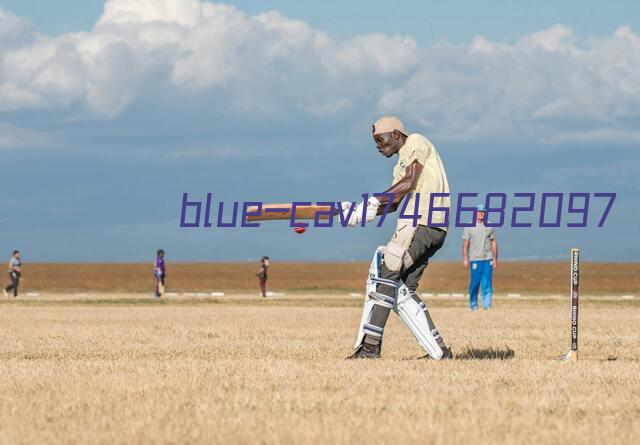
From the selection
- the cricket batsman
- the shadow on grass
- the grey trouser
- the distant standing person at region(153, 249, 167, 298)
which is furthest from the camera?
the distant standing person at region(153, 249, 167, 298)

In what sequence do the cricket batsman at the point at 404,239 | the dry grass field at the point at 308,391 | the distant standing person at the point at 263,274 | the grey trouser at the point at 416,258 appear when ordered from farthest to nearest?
the distant standing person at the point at 263,274
the grey trouser at the point at 416,258
the cricket batsman at the point at 404,239
the dry grass field at the point at 308,391

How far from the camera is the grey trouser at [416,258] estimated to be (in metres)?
11.5

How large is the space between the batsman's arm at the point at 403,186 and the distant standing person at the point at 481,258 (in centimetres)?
1553

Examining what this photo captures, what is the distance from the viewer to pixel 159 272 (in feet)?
136

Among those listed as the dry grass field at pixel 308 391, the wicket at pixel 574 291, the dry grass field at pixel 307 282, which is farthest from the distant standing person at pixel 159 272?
the wicket at pixel 574 291

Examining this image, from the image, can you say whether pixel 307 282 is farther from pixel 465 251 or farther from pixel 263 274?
pixel 465 251

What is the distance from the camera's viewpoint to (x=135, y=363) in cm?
1173

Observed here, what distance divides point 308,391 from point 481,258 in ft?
59.8

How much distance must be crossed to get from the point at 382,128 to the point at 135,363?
355 centimetres

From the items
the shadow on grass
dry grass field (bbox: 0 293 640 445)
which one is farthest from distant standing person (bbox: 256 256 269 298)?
the shadow on grass

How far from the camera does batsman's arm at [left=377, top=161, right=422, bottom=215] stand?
11.3 meters

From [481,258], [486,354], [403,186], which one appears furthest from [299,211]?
[481,258]

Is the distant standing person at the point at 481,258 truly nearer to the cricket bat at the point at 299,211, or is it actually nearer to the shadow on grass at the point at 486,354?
the shadow on grass at the point at 486,354

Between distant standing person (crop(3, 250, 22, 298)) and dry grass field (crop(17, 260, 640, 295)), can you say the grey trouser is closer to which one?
distant standing person (crop(3, 250, 22, 298))
